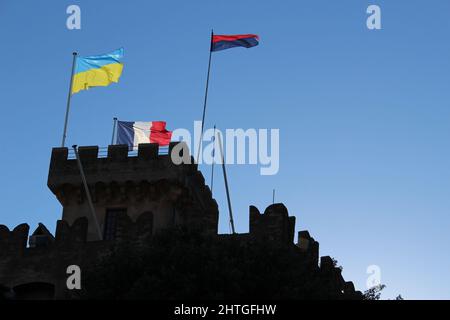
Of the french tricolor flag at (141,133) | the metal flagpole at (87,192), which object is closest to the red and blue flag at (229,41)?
the french tricolor flag at (141,133)

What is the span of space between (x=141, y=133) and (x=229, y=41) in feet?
19.9

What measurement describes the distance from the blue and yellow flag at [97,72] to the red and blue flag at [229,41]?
462 centimetres

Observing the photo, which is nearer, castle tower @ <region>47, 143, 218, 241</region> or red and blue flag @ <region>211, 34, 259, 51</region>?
castle tower @ <region>47, 143, 218, 241</region>

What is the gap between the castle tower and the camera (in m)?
45.1

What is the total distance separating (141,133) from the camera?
4928 centimetres

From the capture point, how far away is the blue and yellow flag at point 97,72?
4872 centimetres

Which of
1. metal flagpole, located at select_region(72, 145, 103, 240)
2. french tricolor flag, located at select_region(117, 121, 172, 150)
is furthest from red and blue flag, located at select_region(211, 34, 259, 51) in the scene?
→ metal flagpole, located at select_region(72, 145, 103, 240)

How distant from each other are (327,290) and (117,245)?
9.56m

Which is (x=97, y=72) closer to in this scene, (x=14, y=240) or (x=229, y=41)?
(x=229, y=41)

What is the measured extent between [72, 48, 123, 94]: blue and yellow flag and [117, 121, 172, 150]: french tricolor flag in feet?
7.84

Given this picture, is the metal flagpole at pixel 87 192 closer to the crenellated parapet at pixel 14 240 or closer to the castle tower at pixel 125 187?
the castle tower at pixel 125 187

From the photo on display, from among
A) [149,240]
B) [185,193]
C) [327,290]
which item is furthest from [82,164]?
[327,290]

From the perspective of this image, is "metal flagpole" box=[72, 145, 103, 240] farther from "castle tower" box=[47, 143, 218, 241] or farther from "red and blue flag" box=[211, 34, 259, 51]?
"red and blue flag" box=[211, 34, 259, 51]
